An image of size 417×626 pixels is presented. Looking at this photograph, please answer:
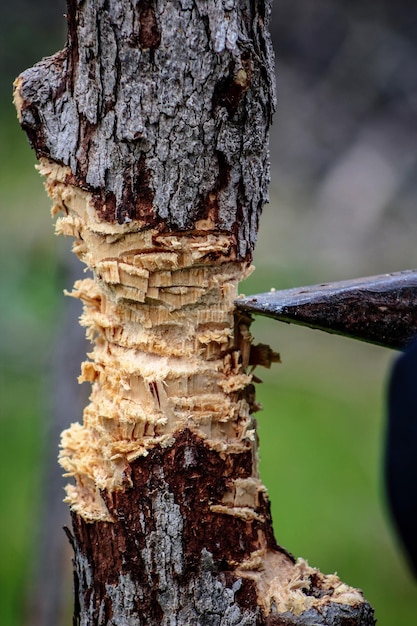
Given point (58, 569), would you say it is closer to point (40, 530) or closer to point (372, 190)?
point (40, 530)

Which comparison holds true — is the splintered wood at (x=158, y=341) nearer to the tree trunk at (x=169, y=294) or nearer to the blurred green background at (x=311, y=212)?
the tree trunk at (x=169, y=294)

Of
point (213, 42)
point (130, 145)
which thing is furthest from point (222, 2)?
point (130, 145)

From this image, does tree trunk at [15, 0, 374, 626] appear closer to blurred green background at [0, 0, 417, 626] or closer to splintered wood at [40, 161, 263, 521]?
splintered wood at [40, 161, 263, 521]

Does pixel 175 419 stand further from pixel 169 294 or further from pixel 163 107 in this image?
pixel 163 107

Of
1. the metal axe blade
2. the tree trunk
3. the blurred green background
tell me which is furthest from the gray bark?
→ the blurred green background

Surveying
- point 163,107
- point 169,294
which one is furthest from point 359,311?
point 163,107
